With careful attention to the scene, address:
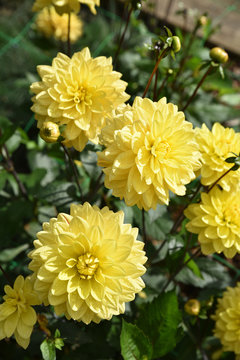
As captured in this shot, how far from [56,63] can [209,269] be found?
113cm

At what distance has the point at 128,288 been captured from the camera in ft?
3.09

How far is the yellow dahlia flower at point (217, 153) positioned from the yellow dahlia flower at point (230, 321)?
1.63 feet

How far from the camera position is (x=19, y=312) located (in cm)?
→ 103

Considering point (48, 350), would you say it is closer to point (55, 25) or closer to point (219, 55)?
point (219, 55)

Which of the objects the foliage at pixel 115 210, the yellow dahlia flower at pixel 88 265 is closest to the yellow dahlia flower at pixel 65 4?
the foliage at pixel 115 210

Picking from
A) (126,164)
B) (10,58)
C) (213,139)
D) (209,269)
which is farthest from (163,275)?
(10,58)

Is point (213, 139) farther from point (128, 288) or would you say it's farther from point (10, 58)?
point (10, 58)

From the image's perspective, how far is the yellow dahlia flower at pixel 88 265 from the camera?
92 cm

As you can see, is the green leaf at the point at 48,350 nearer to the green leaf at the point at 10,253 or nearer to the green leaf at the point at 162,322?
the green leaf at the point at 162,322

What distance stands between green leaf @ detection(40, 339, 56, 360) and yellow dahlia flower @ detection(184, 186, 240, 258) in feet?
1.77

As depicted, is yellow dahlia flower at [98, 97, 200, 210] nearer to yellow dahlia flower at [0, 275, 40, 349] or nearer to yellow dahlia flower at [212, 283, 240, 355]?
yellow dahlia flower at [0, 275, 40, 349]

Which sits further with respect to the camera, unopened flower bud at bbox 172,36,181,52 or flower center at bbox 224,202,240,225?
flower center at bbox 224,202,240,225

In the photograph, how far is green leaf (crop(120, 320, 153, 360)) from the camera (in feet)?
3.77

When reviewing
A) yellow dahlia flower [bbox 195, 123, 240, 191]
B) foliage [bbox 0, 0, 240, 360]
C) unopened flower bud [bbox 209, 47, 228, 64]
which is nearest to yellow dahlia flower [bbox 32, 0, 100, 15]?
foliage [bbox 0, 0, 240, 360]
